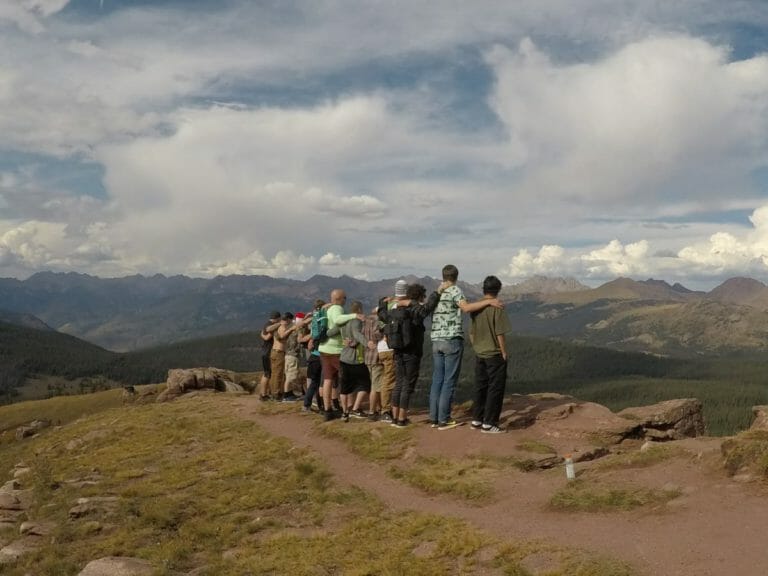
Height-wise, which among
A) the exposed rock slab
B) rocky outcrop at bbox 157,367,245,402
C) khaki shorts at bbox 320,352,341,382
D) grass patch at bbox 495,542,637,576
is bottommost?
rocky outcrop at bbox 157,367,245,402

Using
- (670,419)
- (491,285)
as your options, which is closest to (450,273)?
(491,285)

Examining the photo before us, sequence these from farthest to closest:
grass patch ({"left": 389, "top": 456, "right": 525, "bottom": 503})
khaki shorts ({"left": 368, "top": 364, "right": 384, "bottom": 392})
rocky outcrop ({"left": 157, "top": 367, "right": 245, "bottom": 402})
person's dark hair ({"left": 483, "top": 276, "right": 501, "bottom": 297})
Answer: rocky outcrop ({"left": 157, "top": 367, "right": 245, "bottom": 402}) → khaki shorts ({"left": 368, "top": 364, "right": 384, "bottom": 392}) → person's dark hair ({"left": 483, "top": 276, "right": 501, "bottom": 297}) → grass patch ({"left": 389, "top": 456, "right": 525, "bottom": 503})

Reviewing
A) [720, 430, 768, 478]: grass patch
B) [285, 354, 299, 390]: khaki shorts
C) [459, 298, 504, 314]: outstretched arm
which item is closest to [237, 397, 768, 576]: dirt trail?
[720, 430, 768, 478]: grass patch

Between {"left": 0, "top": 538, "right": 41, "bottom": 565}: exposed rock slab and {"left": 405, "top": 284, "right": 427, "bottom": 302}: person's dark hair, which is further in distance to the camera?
{"left": 405, "top": 284, "right": 427, "bottom": 302}: person's dark hair

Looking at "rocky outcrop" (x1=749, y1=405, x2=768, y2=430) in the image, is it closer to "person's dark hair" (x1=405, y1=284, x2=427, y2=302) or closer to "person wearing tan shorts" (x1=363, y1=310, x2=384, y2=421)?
"person's dark hair" (x1=405, y1=284, x2=427, y2=302)

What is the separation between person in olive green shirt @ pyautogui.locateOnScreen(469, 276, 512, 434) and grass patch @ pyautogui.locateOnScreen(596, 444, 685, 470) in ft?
11.6

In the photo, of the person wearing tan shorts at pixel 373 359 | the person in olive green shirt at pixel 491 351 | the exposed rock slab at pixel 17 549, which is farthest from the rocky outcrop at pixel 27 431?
the person in olive green shirt at pixel 491 351

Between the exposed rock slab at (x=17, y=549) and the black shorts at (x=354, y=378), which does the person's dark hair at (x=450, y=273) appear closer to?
the black shorts at (x=354, y=378)

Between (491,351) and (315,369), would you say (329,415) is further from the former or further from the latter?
(491,351)

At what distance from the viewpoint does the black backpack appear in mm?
17328

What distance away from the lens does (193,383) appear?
47.2 m

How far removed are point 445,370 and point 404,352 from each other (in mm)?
1610

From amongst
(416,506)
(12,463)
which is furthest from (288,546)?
(12,463)

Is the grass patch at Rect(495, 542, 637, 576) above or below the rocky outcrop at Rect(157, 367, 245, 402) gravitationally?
above
